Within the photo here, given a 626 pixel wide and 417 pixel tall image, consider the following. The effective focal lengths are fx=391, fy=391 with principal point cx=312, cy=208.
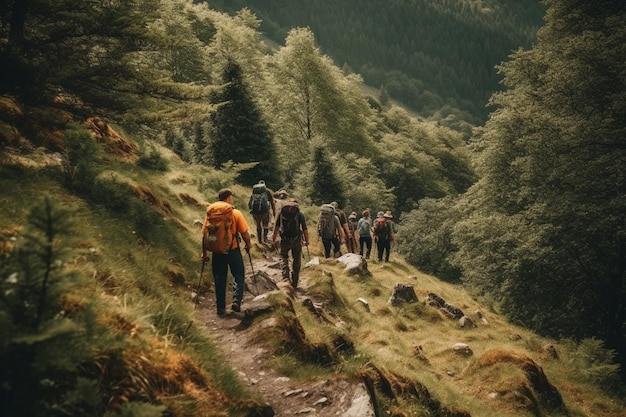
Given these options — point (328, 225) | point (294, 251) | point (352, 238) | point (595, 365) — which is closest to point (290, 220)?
point (294, 251)

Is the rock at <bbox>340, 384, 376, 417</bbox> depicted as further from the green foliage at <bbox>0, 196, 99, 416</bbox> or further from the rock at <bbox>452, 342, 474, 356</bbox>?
the rock at <bbox>452, 342, 474, 356</bbox>

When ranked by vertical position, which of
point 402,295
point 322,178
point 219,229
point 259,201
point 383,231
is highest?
point 322,178

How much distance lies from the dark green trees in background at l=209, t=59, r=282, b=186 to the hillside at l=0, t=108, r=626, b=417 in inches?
409

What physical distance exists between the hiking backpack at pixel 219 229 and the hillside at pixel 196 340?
1.19 m

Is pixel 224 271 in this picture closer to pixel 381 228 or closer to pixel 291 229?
pixel 291 229

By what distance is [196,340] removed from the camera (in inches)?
194

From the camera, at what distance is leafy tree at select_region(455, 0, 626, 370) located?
16547 millimetres

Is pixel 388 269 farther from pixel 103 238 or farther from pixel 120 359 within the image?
pixel 120 359

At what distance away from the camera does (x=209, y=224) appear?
751cm

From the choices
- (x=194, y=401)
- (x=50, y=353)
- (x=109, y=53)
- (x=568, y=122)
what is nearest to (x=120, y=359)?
(x=194, y=401)

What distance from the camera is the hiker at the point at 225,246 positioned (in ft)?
24.6

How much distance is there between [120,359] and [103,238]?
4.69m

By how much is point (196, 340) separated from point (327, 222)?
34.7ft

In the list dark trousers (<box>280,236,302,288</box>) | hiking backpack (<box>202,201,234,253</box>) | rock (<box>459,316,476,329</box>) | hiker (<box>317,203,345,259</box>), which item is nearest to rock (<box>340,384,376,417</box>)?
hiking backpack (<box>202,201,234,253</box>)
